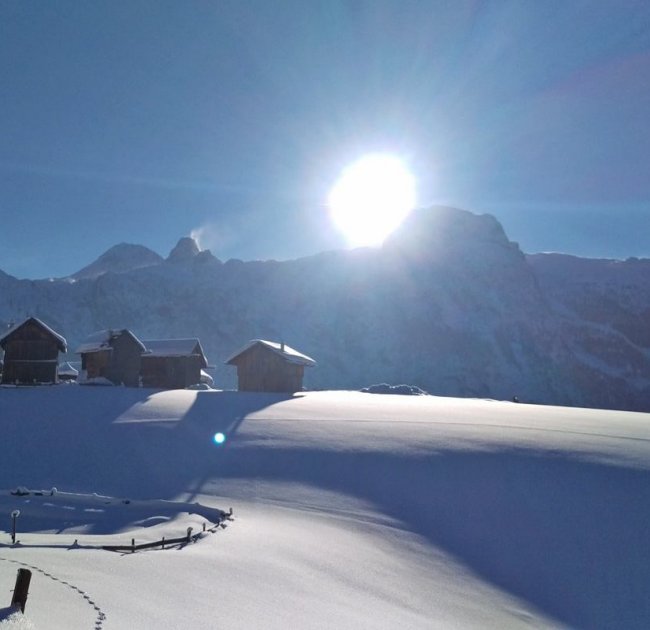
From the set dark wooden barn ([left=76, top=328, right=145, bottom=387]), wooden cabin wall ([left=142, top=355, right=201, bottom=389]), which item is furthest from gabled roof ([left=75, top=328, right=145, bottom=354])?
wooden cabin wall ([left=142, top=355, right=201, bottom=389])

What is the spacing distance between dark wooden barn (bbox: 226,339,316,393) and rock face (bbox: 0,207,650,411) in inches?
2756

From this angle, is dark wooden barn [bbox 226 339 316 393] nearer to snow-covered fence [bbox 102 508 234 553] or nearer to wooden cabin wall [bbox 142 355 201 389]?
wooden cabin wall [bbox 142 355 201 389]

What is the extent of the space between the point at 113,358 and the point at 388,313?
353 feet

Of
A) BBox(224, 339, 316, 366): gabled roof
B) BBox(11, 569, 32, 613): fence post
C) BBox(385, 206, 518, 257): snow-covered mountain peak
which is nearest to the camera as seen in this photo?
BBox(11, 569, 32, 613): fence post

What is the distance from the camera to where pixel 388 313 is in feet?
477

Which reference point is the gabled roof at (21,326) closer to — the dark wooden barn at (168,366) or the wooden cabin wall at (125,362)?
the wooden cabin wall at (125,362)

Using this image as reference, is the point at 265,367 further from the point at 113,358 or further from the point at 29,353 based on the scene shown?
the point at 29,353

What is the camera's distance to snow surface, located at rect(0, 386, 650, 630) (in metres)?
9.04

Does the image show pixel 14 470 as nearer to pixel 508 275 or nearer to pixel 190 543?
pixel 190 543

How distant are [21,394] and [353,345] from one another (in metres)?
106

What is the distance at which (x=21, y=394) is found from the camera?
3403 cm

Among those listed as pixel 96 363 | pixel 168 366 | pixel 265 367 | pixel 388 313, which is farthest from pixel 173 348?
pixel 388 313

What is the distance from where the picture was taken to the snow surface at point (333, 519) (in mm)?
9039

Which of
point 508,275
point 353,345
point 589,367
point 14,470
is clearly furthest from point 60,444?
point 589,367
